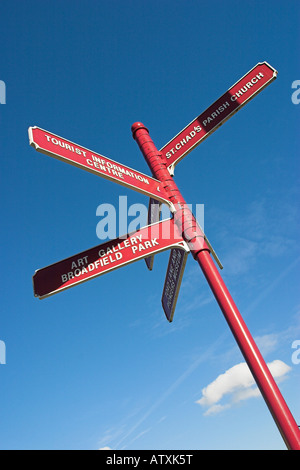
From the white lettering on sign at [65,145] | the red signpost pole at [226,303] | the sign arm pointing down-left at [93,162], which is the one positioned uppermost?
the white lettering on sign at [65,145]

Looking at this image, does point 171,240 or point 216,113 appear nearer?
point 171,240

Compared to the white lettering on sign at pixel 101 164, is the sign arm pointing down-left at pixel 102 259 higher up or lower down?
lower down

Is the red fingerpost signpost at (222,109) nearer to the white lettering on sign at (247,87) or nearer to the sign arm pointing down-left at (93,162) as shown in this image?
the white lettering on sign at (247,87)

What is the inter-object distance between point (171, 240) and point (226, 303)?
1.14 meters

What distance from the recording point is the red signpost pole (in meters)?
3.13

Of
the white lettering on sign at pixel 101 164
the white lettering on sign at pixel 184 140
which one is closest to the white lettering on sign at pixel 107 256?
the white lettering on sign at pixel 101 164

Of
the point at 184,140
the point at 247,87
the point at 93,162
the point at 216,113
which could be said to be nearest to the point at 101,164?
the point at 93,162

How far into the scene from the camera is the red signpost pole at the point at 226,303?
3129 mm

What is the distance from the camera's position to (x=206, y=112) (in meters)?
5.70

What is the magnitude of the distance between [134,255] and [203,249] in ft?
2.93

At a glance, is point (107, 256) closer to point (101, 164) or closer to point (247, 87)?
point (101, 164)

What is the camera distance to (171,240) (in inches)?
180

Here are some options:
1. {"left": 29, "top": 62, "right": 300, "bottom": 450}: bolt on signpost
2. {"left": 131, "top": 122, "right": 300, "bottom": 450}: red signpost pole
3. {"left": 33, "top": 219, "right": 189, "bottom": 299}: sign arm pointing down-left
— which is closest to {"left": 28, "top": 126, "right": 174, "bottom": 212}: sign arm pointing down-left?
{"left": 29, "top": 62, "right": 300, "bottom": 450}: bolt on signpost

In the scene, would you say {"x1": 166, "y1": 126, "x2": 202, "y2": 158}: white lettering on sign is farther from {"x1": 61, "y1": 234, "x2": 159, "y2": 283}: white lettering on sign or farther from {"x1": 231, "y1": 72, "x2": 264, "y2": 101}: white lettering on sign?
{"x1": 61, "y1": 234, "x2": 159, "y2": 283}: white lettering on sign
